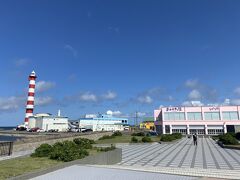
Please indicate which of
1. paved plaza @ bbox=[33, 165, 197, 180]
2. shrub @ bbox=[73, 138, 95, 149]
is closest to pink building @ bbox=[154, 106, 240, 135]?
shrub @ bbox=[73, 138, 95, 149]

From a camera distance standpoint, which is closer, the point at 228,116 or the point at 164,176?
the point at 164,176

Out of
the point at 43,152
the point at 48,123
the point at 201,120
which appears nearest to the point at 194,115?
the point at 201,120

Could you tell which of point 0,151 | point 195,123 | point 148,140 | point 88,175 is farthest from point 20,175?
point 195,123

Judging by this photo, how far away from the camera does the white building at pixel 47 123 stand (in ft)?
248

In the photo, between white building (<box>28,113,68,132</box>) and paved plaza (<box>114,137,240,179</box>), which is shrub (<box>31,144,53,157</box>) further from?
white building (<box>28,113,68,132</box>)

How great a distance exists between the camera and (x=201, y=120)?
67.5m

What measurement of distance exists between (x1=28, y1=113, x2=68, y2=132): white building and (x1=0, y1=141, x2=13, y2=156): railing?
63.4m

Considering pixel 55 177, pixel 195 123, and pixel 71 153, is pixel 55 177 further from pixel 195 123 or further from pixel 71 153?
pixel 195 123

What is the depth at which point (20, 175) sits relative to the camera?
24.7ft

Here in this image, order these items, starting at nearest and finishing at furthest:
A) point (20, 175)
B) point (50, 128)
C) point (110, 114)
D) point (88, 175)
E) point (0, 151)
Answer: point (20, 175) → point (88, 175) → point (0, 151) → point (50, 128) → point (110, 114)

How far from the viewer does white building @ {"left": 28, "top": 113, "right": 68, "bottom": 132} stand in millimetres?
75500

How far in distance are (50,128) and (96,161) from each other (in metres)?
69.3

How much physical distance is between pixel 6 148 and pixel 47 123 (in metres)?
64.7

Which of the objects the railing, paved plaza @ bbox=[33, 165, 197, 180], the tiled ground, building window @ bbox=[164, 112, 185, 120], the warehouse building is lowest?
→ the tiled ground
